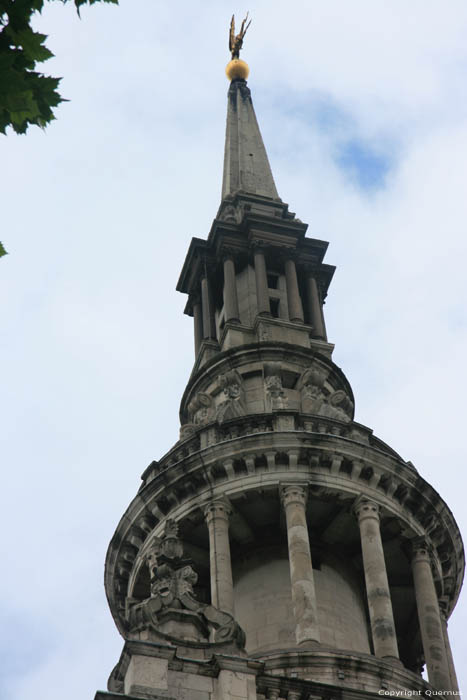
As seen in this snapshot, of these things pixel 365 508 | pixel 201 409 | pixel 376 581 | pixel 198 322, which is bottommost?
pixel 376 581

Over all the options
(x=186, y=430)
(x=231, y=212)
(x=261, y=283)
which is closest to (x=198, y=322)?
(x=261, y=283)

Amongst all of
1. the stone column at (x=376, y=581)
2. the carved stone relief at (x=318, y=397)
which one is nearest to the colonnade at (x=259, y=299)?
the carved stone relief at (x=318, y=397)

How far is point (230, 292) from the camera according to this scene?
4019 cm

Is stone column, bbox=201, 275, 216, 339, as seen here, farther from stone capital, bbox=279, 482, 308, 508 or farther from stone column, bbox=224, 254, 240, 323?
stone capital, bbox=279, 482, 308, 508

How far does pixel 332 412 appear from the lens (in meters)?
34.6

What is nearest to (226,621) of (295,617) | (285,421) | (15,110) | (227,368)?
(295,617)

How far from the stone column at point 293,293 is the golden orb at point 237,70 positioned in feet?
54.2

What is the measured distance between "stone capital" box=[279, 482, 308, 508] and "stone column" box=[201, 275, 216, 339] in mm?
10983

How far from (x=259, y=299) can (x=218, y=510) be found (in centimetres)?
1045

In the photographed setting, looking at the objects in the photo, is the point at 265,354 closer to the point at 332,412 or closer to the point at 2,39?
the point at 332,412

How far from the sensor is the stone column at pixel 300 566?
1083 inches

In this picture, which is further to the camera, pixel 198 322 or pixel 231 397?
pixel 198 322

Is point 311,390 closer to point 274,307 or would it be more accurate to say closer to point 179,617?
point 274,307

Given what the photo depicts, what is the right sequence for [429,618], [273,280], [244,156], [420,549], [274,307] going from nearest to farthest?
[429,618], [420,549], [274,307], [273,280], [244,156]
